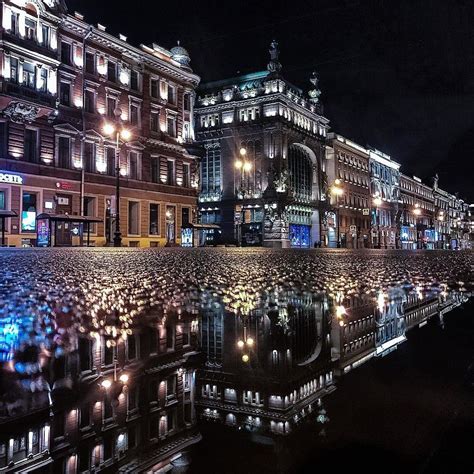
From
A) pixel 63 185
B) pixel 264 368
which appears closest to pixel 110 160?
pixel 63 185

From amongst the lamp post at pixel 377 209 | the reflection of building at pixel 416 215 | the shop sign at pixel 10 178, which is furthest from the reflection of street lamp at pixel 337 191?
the shop sign at pixel 10 178

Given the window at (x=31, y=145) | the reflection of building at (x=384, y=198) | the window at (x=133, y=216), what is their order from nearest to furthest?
the window at (x=31, y=145)
the window at (x=133, y=216)
the reflection of building at (x=384, y=198)

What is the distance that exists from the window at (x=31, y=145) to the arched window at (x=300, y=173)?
120 feet

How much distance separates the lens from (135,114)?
1674 inches

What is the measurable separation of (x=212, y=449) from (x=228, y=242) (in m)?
60.0

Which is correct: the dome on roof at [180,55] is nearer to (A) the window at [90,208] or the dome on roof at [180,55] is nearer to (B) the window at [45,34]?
(B) the window at [45,34]

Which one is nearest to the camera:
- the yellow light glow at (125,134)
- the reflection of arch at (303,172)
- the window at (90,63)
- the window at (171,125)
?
the window at (90,63)

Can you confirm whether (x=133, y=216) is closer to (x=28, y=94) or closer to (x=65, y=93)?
(x=65, y=93)

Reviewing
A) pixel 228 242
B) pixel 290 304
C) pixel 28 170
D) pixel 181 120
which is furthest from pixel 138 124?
pixel 290 304

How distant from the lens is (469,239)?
182 meters

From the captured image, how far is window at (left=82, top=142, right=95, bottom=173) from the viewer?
37.5m

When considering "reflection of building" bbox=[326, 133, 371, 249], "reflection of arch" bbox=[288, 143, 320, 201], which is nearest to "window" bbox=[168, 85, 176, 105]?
"reflection of arch" bbox=[288, 143, 320, 201]

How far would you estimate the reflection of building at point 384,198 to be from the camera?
92.8 metres

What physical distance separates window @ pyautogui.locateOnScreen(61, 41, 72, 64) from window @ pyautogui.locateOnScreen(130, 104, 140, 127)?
7110mm
